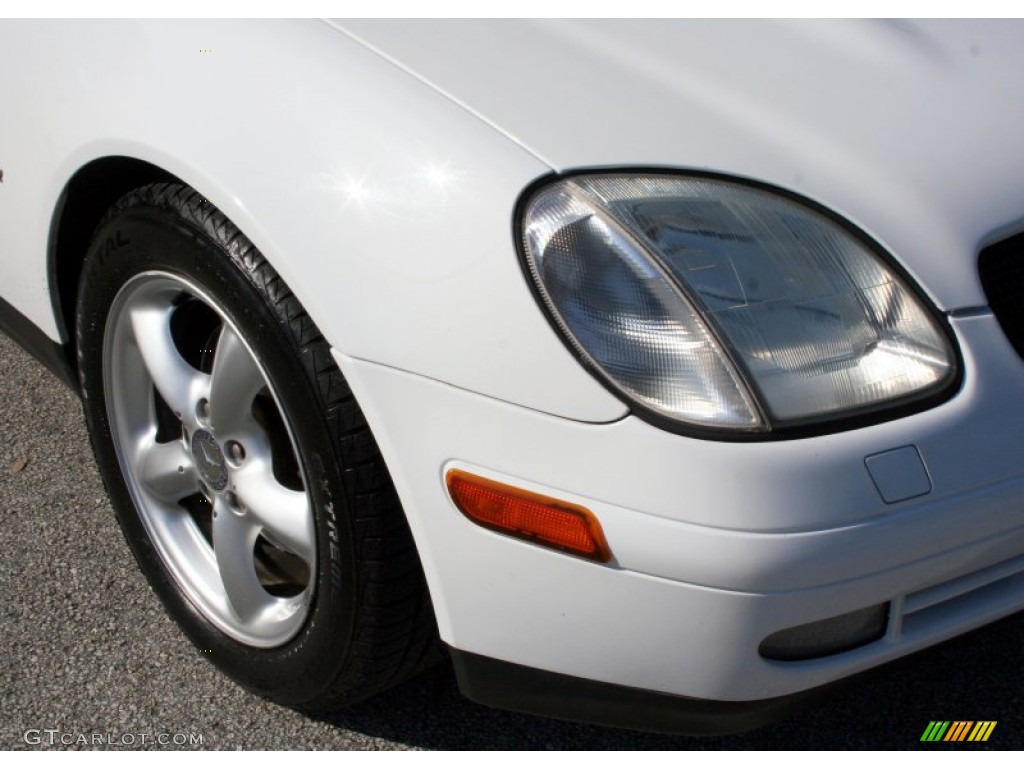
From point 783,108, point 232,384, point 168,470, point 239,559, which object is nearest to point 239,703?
point 239,559

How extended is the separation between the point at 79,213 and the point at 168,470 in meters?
0.46

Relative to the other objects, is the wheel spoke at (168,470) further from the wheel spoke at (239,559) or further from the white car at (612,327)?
the white car at (612,327)

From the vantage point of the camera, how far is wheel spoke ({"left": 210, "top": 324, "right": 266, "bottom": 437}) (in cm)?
187

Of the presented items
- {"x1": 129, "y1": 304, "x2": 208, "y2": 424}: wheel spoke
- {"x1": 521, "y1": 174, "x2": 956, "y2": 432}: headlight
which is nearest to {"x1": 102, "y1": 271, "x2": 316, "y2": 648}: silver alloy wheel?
{"x1": 129, "y1": 304, "x2": 208, "y2": 424}: wheel spoke

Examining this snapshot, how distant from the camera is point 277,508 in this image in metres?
1.93

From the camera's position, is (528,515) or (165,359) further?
(165,359)

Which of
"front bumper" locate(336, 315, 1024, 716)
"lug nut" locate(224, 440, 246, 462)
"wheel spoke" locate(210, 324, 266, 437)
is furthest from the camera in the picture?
"lug nut" locate(224, 440, 246, 462)

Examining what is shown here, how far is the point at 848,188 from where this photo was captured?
64.4 inches

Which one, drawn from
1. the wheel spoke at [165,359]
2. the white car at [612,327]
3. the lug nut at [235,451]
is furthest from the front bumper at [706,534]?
the wheel spoke at [165,359]

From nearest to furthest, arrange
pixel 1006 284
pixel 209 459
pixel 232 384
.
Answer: pixel 1006 284
pixel 232 384
pixel 209 459

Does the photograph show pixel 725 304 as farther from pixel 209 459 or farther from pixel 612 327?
pixel 209 459

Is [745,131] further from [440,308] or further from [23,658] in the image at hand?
[23,658]

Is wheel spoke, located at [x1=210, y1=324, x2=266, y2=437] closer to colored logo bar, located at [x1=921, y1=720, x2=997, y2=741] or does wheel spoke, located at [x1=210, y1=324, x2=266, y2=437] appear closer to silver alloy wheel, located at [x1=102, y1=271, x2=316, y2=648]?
silver alloy wheel, located at [x1=102, y1=271, x2=316, y2=648]

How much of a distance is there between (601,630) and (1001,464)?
539 mm
